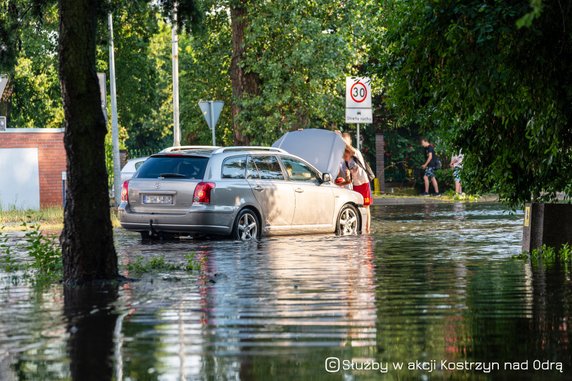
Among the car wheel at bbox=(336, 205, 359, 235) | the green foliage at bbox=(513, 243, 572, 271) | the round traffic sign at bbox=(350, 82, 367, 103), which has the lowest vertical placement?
the car wheel at bbox=(336, 205, 359, 235)

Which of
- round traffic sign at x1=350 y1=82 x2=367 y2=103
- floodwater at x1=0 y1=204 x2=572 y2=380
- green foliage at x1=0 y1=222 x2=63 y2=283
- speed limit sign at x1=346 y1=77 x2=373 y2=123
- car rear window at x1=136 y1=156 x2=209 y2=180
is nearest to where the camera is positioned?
floodwater at x1=0 y1=204 x2=572 y2=380

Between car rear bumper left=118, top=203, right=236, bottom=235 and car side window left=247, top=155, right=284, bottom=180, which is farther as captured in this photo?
car side window left=247, top=155, right=284, bottom=180

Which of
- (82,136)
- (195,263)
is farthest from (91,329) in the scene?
(195,263)

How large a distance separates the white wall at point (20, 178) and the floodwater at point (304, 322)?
22.2 meters

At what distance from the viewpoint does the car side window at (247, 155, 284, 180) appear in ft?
76.7

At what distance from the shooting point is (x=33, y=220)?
1252 inches

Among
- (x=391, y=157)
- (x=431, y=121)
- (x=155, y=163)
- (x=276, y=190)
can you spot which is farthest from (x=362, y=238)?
(x=391, y=157)

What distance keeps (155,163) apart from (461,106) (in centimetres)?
867

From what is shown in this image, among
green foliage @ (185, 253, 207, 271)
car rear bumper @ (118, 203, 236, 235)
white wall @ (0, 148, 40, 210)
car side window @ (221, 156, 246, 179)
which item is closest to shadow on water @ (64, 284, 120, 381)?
green foliage @ (185, 253, 207, 271)

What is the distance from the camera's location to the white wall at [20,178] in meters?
39.3

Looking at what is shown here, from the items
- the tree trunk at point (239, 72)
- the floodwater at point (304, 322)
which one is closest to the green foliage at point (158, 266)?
the floodwater at point (304, 322)

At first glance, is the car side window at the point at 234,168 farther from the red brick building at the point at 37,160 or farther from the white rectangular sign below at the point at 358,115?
the red brick building at the point at 37,160

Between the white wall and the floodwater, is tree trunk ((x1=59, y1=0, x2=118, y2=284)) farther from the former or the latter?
the white wall

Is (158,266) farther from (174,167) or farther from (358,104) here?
(358,104)
